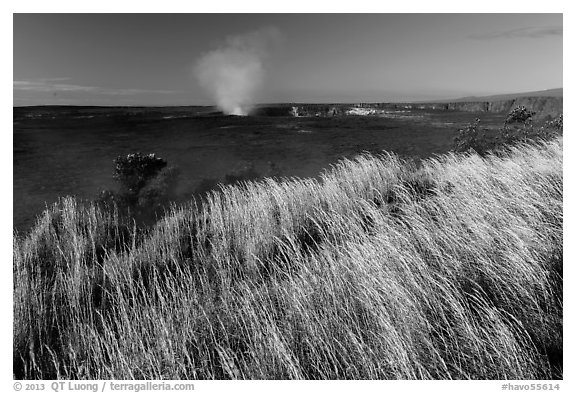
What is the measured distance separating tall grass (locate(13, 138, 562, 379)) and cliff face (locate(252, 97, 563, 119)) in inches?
41.5

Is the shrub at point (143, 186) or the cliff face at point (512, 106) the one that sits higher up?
the cliff face at point (512, 106)

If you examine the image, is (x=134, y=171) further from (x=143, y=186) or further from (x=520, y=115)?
(x=520, y=115)

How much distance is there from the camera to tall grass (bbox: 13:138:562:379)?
8.66ft

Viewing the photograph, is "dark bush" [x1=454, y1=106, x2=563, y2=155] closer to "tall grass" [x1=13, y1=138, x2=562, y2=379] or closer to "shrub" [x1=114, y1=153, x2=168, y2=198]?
"tall grass" [x1=13, y1=138, x2=562, y2=379]

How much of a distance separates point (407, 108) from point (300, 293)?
3382mm

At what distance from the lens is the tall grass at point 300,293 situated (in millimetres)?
2639

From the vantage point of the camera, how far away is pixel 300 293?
3.00m

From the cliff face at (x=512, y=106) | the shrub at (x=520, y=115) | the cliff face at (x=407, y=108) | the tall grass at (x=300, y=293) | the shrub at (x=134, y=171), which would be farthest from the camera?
the shrub at (x=520, y=115)

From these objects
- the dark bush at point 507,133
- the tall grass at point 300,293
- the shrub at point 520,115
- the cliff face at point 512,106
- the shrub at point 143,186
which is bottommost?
the tall grass at point 300,293

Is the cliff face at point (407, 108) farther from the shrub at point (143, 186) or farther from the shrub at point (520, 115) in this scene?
the shrub at point (143, 186)

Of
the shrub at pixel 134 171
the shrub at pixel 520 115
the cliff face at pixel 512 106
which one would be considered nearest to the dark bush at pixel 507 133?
the shrub at pixel 520 115

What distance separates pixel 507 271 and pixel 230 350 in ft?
7.61

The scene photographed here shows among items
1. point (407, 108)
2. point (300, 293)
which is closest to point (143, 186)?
point (300, 293)

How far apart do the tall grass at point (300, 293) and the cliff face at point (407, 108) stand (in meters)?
1.05
